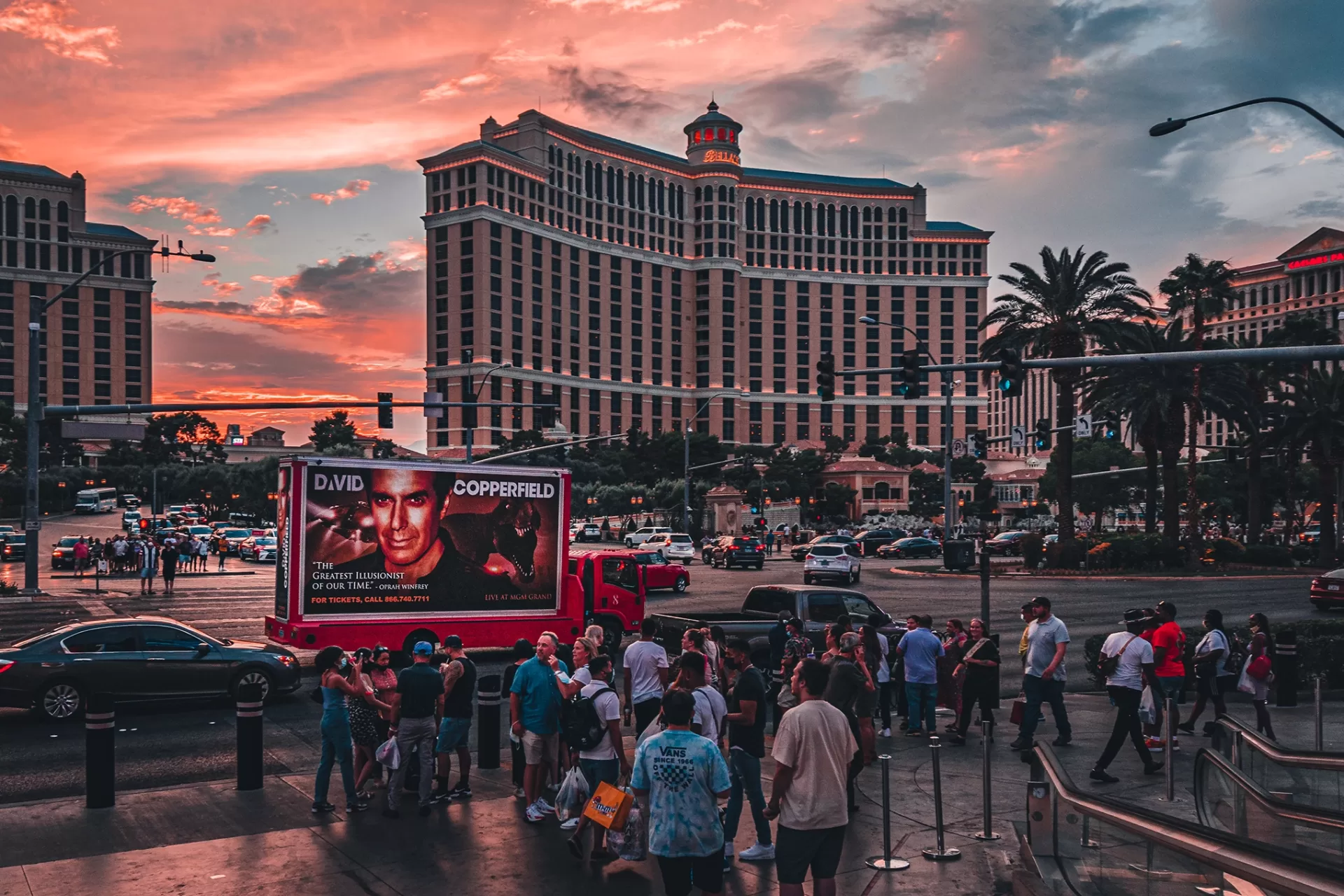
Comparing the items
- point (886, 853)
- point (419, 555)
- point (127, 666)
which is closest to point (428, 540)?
point (419, 555)

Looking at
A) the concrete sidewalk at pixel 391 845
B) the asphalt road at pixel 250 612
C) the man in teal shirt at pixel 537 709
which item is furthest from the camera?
the asphalt road at pixel 250 612

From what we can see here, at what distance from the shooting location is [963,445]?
4131 centimetres

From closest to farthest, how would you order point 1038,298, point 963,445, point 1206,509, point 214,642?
1. point 214,642
2. point 963,445
3. point 1038,298
4. point 1206,509

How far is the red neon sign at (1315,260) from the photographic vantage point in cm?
16825

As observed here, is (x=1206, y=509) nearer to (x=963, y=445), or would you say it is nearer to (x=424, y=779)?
(x=963, y=445)

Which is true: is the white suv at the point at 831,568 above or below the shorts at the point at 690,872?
below

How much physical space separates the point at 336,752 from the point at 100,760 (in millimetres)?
2405

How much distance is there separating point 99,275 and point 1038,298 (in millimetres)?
162481

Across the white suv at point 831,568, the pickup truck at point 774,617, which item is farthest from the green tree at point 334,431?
the pickup truck at point 774,617

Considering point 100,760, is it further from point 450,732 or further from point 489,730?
point 489,730

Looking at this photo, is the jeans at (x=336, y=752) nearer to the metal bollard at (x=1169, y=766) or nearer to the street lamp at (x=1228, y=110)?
the metal bollard at (x=1169, y=766)

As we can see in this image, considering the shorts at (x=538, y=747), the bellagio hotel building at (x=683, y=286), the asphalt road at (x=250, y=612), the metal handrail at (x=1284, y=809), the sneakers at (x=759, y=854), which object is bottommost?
the asphalt road at (x=250, y=612)

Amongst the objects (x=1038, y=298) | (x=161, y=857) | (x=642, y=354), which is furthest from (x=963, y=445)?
(x=642, y=354)

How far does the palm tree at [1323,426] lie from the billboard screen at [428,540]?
43.3 meters
